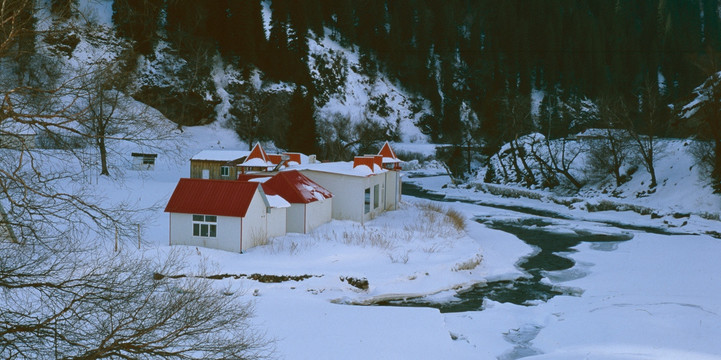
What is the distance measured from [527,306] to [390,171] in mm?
19945

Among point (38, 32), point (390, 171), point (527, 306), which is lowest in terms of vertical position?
point (527, 306)

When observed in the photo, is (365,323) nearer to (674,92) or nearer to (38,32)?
(38,32)

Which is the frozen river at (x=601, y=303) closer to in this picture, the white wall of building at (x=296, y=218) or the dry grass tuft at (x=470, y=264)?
the dry grass tuft at (x=470, y=264)

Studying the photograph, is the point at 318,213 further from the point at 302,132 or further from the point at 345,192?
the point at 302,132

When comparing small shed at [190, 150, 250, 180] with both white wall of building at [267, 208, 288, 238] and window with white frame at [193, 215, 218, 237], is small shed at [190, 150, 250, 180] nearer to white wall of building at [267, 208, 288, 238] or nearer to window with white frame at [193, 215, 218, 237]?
white wall of building at [267, 208, 288, 238]

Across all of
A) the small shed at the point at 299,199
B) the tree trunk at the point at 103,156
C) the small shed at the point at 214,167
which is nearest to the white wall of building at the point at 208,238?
the small shed at the point at 299,199

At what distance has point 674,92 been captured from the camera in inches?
4011

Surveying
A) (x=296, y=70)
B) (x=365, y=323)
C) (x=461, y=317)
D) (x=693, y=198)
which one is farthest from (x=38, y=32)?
(x=296, y=70)

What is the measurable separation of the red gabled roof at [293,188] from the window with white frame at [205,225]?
3.60m

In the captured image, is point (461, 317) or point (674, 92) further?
point (674, 92)

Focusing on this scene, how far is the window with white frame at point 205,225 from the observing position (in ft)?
79.0

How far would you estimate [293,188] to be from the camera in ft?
93.0

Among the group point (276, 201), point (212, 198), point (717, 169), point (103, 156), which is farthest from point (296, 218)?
point (717, 169)

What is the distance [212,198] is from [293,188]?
4943 millimetres
